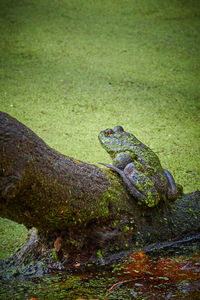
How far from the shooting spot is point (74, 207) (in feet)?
4.33

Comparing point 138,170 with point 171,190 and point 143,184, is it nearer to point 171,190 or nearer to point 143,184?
point 143,184

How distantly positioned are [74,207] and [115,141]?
518mm

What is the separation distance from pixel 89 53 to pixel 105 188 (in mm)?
2883

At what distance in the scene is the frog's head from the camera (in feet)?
5.58

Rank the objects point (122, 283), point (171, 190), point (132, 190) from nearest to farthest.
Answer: point (122, 283)
point (132, 190)
point (171, 190)

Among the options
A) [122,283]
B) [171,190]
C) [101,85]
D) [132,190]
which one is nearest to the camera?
[122,283]

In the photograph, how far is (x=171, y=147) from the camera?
2633mm

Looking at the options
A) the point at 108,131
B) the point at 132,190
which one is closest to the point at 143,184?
the point at 132,190

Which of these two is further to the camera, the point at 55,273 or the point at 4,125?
the point at 55,273

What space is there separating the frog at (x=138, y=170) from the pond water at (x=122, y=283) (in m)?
0.28

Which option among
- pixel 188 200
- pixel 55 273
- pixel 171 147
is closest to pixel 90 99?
pixel 171 147

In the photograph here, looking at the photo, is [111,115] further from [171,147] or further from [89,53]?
[89,53]

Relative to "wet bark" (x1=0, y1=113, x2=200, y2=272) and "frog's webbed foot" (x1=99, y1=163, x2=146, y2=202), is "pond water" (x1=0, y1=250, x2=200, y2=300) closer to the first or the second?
"wet bark" (x1=0, y1=113, x2=200, y2=272)

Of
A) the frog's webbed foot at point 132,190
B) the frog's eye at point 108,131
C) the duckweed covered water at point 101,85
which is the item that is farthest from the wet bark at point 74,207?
the frog's eye at point 108,131
